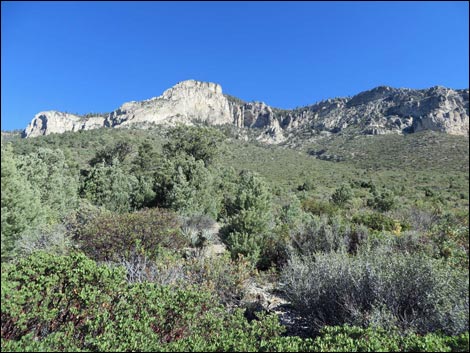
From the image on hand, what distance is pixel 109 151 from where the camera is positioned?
3319 centimetres

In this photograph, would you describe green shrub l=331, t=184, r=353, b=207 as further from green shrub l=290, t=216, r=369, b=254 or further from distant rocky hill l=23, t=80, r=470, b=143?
distant rocky hill l=23, t=80, r=470, b=143

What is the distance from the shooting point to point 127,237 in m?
8.57

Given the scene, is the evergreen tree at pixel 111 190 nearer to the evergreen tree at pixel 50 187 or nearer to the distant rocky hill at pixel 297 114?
the evergreen tree at pixel 50 187

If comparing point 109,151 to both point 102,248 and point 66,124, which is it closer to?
point 102,248

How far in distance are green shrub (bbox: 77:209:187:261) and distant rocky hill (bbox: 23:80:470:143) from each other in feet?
223

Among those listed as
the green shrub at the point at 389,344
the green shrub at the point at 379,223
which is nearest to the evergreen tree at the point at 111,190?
the green shrub at the point at 379,223

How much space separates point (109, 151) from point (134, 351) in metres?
33.0

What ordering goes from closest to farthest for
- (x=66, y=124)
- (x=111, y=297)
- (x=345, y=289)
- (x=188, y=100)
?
(x=111, y=297) → (x=345, y=289) → (x=188, y=100) → (x=66, y=124)

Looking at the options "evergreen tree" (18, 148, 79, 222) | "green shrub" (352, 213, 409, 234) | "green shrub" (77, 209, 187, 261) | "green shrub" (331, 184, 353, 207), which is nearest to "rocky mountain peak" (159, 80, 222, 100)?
"green shrub" (331, 184, 353, 207)

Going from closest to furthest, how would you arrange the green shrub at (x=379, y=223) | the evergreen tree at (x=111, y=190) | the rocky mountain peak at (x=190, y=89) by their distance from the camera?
the green shrub at (x=379, y=223) → the evergreen tree at (x=111, y=190) → the rocky mountain peak at (x=190, y=89)

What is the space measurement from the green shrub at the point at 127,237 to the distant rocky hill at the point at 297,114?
67862 millimetres

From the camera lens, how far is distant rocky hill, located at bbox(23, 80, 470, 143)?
225 ft

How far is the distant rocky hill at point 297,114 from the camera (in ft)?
225

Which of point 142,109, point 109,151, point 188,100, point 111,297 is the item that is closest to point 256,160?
point 109,151
